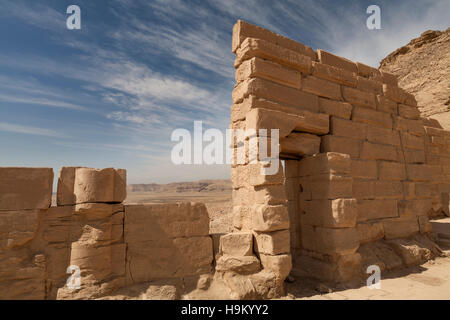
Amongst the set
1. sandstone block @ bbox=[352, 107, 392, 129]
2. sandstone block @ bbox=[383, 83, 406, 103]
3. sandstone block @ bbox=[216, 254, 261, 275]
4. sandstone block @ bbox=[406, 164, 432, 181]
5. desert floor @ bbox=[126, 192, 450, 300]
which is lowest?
desert floor @ bbox=[126, 192, 450, 300]

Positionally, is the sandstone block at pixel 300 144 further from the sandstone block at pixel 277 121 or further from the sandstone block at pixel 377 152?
the sandstone block at pixel 377 152

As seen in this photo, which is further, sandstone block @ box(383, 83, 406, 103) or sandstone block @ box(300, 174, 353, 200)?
sandstone block @ box(383, 83, 406, 103)

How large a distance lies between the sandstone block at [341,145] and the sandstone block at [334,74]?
127cm

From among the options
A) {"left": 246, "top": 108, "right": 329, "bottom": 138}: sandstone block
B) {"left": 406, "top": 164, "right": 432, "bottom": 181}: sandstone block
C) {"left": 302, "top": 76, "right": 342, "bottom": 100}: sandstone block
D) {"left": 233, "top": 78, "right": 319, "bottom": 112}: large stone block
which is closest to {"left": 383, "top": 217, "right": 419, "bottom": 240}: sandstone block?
{"left": 406, "top": 164, "right": 432, "bottom": 181}: sandstone block

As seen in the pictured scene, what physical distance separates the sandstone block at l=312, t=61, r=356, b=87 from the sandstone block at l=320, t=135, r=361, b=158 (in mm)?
1271

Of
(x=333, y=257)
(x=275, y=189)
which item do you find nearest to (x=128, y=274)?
(x=275, y=189)

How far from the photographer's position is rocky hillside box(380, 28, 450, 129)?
47.7 feet

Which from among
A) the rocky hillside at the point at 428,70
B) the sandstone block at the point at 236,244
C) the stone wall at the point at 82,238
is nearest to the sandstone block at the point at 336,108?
the sandstone block at the point at 236,244

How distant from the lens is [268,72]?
15.0 feet

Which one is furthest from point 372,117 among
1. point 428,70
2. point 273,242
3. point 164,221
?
point 428,70

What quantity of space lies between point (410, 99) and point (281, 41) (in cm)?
417

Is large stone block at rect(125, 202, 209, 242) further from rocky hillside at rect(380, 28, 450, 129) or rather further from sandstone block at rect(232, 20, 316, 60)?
rocky hillside at rect(380, 28, 450, 129)

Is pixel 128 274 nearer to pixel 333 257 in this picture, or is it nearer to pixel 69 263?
pixel 69 263

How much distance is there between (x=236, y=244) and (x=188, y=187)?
237 feet
